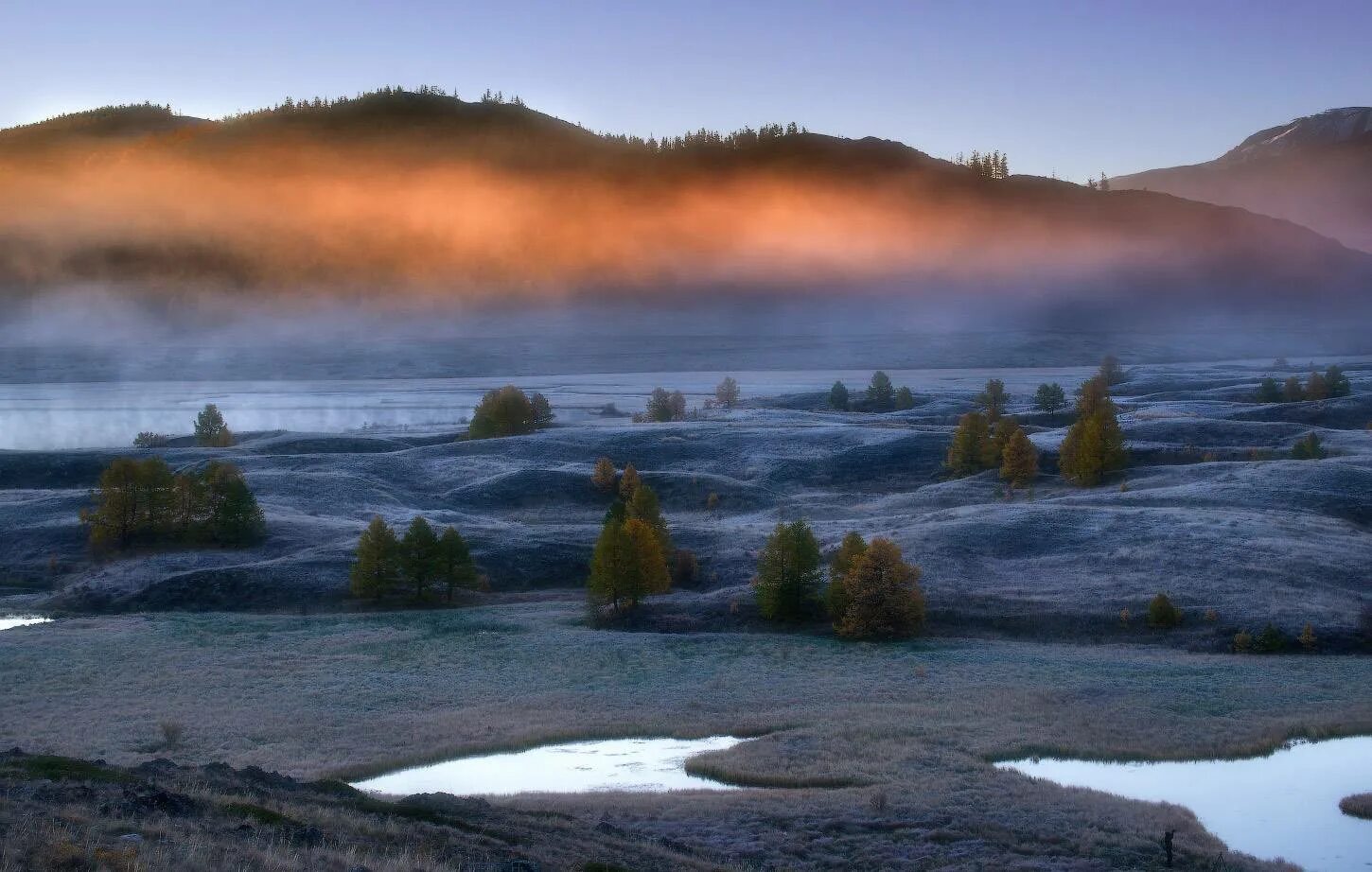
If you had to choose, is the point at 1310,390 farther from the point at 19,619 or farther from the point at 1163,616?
the point at 19,619

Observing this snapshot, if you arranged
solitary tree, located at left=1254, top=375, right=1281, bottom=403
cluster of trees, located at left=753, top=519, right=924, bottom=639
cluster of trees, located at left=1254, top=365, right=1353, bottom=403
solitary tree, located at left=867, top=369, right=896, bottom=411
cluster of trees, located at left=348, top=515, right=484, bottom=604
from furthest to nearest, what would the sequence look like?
solitary tree, located at left=867, top=369, right=896, bottom=411 → solitary tree, located at left=1254, top=375, right=1281, bottom=403 → cluster of trees, located at left=1254, top=365, right=1353, bottom=403 → cluster of trees, located at left=348, top=515, right=484, bottom=604 → cluster of trees, located at left=753, top=519, right=924, bottom=639

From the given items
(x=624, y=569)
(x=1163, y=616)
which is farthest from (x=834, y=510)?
(x=1163, y=616)

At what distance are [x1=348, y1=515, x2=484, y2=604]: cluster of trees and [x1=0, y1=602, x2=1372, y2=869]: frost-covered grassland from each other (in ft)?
12.7

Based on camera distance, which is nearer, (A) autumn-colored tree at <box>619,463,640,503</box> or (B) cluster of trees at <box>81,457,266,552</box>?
(B) cluster of trees at <box>81,457,266,552</box>

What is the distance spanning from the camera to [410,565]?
58.1 metres

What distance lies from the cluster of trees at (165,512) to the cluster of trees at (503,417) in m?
46.6

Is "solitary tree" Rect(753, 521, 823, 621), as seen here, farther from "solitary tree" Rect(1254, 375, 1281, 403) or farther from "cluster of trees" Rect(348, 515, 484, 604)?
"solitary tree" Rect(1254, 375, 1281, 403)

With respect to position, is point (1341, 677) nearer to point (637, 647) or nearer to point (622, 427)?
point (637, 647)

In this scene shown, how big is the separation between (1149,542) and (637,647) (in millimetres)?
27706

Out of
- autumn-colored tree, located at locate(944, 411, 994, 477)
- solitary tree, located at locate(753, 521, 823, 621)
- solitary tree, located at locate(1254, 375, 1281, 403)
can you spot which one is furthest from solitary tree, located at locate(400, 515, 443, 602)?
solitary tree, located at locate(1254, 375, 1281, 403)

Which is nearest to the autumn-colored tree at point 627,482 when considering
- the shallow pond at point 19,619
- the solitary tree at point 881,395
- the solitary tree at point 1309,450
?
the shallow pond at point 19,619

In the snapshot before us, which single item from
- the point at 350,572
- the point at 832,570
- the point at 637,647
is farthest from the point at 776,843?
the point at 350,572

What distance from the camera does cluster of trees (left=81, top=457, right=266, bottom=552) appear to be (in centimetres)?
6638

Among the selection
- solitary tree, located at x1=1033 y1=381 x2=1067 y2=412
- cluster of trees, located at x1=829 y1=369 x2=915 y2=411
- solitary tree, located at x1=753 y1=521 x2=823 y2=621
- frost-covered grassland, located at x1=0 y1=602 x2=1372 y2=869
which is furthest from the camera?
cluster of trees, located at x1=829 y1=369 x2=915 y2=411
